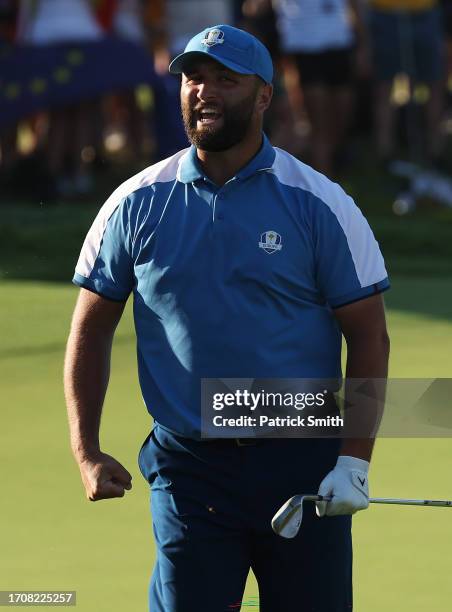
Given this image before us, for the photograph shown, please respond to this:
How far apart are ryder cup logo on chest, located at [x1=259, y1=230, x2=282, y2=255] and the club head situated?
0.67 metres

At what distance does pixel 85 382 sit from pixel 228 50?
3.34ft

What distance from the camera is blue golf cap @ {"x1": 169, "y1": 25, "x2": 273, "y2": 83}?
435 centimetres

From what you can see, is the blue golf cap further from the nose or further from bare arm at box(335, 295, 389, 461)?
bare arm at box(335, 295, 389, 461)

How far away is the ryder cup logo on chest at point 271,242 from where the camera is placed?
4.31 meters

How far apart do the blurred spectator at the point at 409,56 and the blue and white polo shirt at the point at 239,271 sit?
10024 mm

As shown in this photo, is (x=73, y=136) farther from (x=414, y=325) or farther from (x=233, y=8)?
(x=414, y=325)

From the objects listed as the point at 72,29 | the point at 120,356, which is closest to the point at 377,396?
the point at 120,356

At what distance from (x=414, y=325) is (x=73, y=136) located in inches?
201

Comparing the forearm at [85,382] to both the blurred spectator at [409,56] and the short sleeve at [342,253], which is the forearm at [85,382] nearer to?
the short sleeve at [342,253]

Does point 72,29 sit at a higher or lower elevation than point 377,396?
higher

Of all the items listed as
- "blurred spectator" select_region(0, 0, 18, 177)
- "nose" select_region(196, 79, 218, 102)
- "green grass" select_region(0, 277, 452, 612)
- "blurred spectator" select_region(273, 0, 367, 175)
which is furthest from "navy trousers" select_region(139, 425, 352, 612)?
"blurred spectator" select_region(273, 0, 367, 175)

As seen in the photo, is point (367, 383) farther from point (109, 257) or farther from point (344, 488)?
point (109, 257)

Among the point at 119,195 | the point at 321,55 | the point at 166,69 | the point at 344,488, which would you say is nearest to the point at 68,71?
the point at 166,69

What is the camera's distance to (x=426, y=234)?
12789 millimetres
